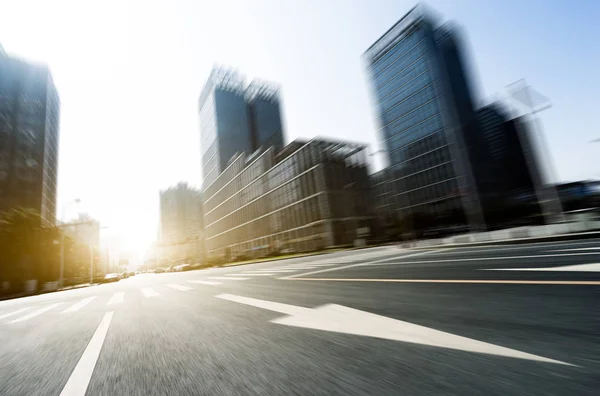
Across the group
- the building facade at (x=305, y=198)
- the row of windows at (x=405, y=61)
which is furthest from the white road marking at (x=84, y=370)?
the row of windows at (x=405, y=61)

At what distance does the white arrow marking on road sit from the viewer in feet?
→ 5.94

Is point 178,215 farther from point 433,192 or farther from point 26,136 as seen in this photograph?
point 433,192

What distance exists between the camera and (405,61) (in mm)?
82438

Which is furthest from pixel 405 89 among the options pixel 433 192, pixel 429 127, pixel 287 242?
pixel 287 242

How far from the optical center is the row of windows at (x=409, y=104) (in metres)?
76.9

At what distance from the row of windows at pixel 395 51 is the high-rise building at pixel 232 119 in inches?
1698

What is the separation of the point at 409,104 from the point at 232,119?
64.4 metres

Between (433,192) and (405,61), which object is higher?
(405,61)

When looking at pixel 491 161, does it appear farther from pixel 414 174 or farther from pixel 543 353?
pixel 543 353

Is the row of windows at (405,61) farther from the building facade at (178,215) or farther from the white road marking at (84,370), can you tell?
the building facade at (178,215)

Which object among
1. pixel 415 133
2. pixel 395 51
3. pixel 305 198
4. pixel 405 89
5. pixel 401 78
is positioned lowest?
pixel 305 198

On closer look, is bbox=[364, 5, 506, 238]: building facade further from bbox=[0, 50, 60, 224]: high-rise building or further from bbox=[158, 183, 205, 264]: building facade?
bbox=[158, 183, 205, 264]: building facade

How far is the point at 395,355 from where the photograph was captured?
6.08 feet

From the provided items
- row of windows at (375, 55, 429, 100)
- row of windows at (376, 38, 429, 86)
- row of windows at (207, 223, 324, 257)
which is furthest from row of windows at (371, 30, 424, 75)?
row of windows at (207, 223, 324, 257)
